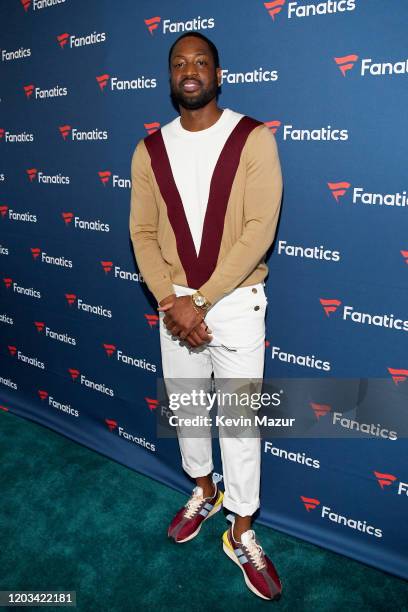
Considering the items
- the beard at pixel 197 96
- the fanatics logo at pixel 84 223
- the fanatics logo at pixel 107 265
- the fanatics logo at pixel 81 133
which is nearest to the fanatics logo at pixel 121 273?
the fanatics logo at pixel 107 265

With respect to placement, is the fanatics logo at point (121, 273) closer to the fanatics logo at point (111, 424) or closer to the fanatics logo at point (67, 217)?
the fanatics logo at point (67, 217)

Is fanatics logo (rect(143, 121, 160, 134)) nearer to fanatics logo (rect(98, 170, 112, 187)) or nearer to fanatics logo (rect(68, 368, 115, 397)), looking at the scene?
fanatics logo (rect(98, 170, 112, 187))

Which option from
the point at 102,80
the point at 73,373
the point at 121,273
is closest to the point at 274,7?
the point at 102,80

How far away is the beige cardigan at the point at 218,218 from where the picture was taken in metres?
1.76

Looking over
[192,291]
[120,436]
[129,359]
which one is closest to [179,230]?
[192,291]

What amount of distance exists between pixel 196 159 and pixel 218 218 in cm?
21

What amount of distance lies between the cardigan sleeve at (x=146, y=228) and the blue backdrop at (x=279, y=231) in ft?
1.25

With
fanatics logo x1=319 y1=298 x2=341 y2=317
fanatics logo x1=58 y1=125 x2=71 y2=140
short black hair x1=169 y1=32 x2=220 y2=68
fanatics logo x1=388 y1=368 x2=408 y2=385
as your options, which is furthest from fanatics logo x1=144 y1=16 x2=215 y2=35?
fanatics logo x1=388 y1=368 x2=408 y2=385

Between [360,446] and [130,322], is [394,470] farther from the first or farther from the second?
[130,322]

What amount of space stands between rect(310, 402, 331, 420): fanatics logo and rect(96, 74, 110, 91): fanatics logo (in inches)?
64.7

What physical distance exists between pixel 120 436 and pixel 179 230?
141 cm

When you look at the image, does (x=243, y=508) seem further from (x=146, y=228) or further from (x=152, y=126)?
(x=152, y=126)

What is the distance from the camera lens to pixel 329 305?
201 cm

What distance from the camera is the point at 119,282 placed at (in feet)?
8.57
